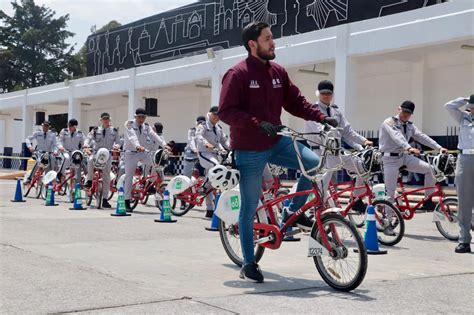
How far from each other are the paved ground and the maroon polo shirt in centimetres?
120

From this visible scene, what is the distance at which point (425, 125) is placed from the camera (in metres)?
20.4

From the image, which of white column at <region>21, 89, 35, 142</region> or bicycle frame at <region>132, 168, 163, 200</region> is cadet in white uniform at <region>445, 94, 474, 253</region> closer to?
bicycle frame at <region>132, 168, 163, 200</region>

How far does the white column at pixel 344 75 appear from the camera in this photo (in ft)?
60.3

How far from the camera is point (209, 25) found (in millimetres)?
28359

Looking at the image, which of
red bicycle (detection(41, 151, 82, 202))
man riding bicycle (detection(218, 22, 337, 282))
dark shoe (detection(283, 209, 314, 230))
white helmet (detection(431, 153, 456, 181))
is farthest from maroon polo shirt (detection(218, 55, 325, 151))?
red bicycle (detection(41, 151, 82, 202))

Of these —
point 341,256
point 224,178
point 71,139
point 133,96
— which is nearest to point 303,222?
point 341,256

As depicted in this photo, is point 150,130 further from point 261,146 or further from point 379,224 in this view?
point 261,146

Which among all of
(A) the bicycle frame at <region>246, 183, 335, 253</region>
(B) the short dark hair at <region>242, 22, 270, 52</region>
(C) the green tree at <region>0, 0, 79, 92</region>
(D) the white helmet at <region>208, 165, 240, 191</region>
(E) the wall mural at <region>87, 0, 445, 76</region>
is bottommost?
(A) the bicycle frame at <region>246, 183, 335, 253</region>

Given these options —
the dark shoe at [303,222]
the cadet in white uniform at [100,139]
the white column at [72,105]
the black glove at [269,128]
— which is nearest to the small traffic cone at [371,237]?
the dark shoe at [303,222]

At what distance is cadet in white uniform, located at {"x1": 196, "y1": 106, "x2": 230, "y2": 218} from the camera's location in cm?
1199

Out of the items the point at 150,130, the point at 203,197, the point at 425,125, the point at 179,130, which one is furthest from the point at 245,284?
the point at 179,130

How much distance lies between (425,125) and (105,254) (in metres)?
15.1

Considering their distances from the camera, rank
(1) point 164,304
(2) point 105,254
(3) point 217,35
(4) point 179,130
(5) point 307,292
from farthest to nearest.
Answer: (4) point 179,130, (3) point 217,35, (2) point 105,254, (5) point 307,292, (1) point 164,304

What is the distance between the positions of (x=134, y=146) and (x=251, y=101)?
722 cm
